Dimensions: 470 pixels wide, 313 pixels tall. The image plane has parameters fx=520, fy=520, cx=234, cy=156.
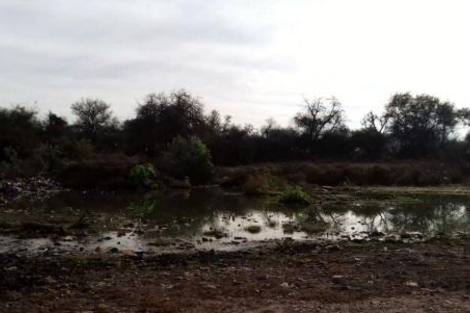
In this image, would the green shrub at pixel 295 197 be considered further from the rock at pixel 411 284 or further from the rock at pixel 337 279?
the rock at pixel 411 284

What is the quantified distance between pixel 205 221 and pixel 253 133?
135ft

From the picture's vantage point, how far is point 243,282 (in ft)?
26.9

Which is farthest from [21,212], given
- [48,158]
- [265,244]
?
[48,158]

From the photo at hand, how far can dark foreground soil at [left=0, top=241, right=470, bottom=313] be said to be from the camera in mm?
6844

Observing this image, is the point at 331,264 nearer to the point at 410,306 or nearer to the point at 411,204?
the point at 410,306

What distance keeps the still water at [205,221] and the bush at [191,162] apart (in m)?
6.87

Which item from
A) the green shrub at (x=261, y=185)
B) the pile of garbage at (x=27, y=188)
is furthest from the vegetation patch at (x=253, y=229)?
the green shrub at (x=261, y=185)

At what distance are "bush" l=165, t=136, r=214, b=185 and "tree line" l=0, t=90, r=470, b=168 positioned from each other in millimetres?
9043

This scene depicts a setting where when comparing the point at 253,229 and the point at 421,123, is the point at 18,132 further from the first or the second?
the point at 421,123

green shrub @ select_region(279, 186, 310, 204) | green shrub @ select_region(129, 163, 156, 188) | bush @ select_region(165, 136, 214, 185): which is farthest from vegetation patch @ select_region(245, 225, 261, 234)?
bush @ select_region(165, 136, 214, 185)

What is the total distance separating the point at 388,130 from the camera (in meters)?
62.8

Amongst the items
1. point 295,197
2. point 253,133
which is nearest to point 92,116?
point 253,133

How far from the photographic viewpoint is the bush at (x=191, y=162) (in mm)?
32812

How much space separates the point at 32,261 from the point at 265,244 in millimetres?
5275
